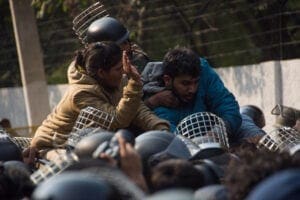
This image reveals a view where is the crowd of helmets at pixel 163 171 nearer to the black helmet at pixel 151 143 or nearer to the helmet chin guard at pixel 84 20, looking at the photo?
the black helmet at pixel 151 143

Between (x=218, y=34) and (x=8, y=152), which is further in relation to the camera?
(x=218, y=34)

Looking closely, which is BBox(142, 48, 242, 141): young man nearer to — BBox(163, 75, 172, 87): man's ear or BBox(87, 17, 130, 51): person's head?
BBox(163, 75, 172, 87): man's ear

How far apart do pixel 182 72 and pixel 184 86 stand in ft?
0.33

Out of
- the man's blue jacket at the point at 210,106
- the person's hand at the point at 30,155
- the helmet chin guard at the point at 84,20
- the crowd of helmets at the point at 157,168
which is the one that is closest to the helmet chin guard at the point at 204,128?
the crowd of helmets at the point at 157,168

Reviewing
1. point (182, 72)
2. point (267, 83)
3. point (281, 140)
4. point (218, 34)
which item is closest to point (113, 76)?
point (182, 72)

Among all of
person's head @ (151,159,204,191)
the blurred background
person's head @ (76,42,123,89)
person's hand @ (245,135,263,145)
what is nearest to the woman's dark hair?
person's head @ (76,42,123,89)

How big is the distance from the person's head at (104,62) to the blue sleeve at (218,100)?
2.29ft

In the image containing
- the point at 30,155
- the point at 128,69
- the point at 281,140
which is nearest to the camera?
the point at 281,140

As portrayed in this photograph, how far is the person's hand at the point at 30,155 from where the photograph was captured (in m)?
6.33

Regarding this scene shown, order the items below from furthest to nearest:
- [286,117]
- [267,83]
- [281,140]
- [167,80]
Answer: [267,83] < [286,117] < [167,80] < [281,140]

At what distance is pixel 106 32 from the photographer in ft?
22.6

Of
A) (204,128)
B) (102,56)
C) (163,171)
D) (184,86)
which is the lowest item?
(204,128)

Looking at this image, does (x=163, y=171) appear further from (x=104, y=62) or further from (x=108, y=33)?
(x=108, y=33)

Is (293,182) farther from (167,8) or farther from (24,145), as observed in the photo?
(167,8)
